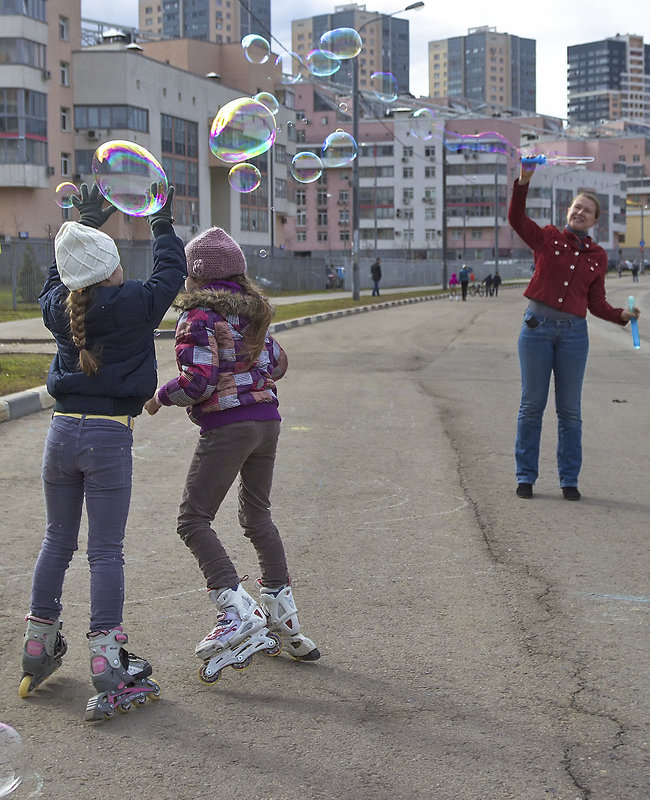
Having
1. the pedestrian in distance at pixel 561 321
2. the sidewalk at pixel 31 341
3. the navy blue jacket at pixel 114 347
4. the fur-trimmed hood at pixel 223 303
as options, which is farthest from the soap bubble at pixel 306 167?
the navy blue jacket at pixel 114 347

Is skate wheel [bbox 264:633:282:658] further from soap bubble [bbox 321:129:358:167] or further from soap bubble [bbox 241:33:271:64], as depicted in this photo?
soap bubble [bbox 241:33:271:64]

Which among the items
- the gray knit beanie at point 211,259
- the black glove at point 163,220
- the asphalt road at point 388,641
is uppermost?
the black glove at point 163,220

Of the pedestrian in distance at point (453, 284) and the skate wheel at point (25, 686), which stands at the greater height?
the pedestrian in distance at point (453, 284)

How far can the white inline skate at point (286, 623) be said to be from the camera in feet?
13.4

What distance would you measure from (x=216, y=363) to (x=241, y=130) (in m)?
7.03

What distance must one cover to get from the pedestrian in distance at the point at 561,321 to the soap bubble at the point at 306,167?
9548 mm

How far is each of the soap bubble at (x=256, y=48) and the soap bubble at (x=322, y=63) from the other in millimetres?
675

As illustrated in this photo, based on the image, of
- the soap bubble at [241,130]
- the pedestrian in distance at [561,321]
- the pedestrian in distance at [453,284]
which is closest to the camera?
the pedestrian in distance at [561,321]

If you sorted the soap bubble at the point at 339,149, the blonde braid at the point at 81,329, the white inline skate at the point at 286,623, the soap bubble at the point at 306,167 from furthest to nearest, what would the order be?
1. the soap bubble at the point at 306,167
2. the soap bubble at the point at 339,149
3. the white inline skate at the point at 286,623
4. the blonde braid at the point at 81,329

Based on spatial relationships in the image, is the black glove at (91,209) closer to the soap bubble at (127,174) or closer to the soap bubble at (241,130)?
the soap bubble at (127,174)

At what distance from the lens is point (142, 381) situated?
382 centimetres

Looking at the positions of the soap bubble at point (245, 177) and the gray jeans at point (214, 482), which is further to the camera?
the soap bubble at point (245, 177)

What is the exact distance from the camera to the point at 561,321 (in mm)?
6926

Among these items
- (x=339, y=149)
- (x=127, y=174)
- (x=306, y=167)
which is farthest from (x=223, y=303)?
(x=339, y=149)
